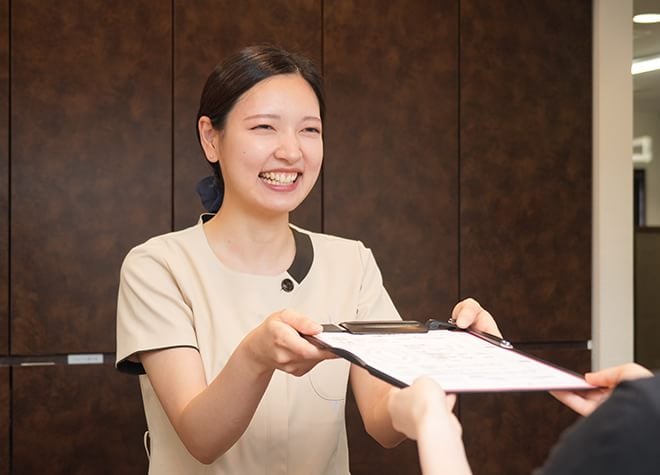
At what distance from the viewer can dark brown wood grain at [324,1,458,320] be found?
3.38 metres

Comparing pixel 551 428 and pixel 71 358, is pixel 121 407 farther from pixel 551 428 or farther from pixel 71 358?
pixel 551 428

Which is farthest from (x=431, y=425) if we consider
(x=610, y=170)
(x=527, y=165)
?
(x=610, y=170)

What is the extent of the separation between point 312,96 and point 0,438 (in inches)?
80.9

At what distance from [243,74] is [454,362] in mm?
838

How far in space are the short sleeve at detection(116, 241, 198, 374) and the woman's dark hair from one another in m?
0.31

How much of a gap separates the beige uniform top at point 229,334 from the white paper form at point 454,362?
0.43 metres

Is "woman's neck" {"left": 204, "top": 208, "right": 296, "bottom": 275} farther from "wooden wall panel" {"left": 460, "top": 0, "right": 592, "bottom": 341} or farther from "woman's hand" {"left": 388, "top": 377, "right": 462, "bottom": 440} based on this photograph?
"wooden wall panel" {"left": 460, "top": 0, "right": 592, "bottom": 341}

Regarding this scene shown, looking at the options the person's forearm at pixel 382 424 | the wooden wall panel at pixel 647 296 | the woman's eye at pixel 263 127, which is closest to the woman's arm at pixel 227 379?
the person's forearm at pixel 382 424

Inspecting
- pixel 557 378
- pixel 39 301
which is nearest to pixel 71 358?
pixel 39 301

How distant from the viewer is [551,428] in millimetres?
3660

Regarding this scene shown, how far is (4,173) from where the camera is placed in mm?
3074

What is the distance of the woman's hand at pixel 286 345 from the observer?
1166 millimetres

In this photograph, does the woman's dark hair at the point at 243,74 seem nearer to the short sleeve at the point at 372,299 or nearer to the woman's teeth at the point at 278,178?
the woman's teeth at the point at 278,178

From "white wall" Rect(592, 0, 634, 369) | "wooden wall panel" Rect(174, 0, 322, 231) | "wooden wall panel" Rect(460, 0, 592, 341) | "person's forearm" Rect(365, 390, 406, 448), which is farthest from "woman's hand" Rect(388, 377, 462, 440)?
"white wall" Rect(592, 0, 634, 369)
